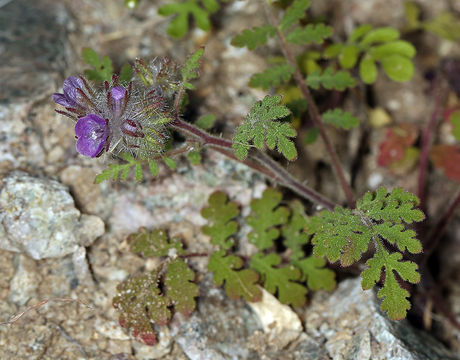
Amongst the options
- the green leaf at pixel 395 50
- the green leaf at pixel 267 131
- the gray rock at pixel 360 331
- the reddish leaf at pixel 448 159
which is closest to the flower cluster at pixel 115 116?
the green leaf at pixel 267 131

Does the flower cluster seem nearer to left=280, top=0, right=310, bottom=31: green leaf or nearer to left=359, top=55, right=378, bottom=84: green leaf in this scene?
left=280, top=0, right=310, bottom=31: green leaf

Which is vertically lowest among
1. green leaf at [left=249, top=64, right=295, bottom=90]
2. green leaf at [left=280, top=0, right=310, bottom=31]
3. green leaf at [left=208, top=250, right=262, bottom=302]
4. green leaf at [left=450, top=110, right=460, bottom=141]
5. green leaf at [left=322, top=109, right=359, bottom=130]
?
green leaf at [left=208, top=250, right=262, bottom=302]

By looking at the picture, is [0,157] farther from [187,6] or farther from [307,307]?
[307,307]

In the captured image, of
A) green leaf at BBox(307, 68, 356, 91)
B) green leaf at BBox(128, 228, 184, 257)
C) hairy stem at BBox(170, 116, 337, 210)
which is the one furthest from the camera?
green leaf at BBox(307, 68, 356, 91)

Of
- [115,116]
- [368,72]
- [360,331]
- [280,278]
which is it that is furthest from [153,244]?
[368,72]

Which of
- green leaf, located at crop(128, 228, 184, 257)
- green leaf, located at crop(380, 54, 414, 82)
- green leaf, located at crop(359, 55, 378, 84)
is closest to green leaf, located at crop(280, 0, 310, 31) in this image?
green leaf, located at crop(359, 55, 378, 84)

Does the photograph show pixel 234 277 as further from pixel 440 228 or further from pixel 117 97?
pixel 440 228

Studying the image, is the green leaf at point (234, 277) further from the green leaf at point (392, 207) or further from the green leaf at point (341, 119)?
the green leaf at point (341, 119)
